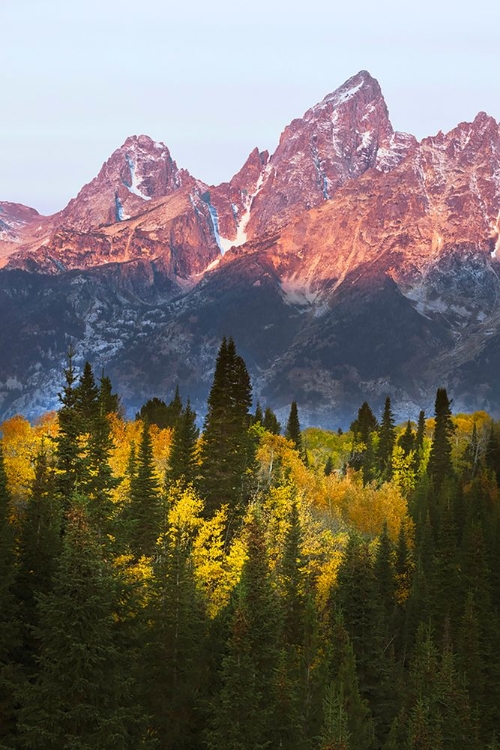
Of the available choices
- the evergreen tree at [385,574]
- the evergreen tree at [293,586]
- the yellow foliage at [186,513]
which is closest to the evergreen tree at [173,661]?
the evergreen tree at [293,586]

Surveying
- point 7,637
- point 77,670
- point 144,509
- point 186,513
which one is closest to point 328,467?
point 144,509

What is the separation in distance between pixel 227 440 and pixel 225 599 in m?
22.0

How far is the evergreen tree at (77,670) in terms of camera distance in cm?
3266

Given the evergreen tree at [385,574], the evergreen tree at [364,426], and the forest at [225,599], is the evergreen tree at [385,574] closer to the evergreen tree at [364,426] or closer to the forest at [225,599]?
the forest at [225,599]

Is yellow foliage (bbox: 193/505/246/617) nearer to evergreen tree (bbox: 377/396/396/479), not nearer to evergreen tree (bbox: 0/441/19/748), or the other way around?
evergreen tree (bbox: 0/441/19/748)

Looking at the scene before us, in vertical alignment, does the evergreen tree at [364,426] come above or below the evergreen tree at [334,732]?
above

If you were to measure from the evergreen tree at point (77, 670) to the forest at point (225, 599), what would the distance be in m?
0.07

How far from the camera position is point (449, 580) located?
286 ft

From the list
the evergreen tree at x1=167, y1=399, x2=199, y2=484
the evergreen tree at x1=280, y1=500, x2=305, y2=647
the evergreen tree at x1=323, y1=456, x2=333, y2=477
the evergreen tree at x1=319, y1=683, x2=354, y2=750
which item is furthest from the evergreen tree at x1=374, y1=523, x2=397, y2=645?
the evergreen tree at x1=323, y1=456, x2=333, y2=477

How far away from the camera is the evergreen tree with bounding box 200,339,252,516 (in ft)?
243

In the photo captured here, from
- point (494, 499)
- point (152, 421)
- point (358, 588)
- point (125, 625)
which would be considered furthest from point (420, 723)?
point (152, 421)

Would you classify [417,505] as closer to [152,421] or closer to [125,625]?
[152,421]

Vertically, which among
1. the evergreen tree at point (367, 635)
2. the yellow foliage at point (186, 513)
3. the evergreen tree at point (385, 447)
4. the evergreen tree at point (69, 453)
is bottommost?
the evergreen tree at point (367, 635)

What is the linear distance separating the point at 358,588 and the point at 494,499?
6716cm
